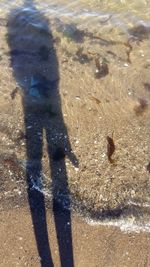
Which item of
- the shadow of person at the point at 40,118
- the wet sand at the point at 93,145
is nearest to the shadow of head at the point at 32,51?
the shadow of person at the point at 40,118

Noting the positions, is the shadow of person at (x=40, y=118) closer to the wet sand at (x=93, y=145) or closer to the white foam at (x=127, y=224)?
the wet sand at (x=93, y=145)

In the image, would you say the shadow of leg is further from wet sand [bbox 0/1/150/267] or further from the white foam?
the white foam

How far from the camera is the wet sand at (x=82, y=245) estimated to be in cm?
583

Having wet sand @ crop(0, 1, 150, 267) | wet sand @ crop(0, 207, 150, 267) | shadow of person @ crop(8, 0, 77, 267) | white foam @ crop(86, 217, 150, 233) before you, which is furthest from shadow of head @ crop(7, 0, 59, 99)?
white foam @ crop(86, 217, 150, 233)

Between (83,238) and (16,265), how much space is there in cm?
99

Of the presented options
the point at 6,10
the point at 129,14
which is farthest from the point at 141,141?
the point at 6,10

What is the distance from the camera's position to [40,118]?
25.5 ft

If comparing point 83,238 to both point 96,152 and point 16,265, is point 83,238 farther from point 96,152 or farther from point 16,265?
point 96,152

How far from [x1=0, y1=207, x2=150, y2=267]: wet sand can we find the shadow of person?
0.08 meters

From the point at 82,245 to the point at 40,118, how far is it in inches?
105

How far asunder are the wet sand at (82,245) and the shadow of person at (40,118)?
0.08m

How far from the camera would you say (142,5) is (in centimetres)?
1071

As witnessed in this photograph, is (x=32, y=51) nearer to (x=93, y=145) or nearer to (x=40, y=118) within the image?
(x=40, y=118)

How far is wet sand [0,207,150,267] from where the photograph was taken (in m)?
5.83
